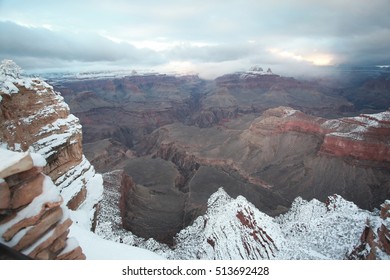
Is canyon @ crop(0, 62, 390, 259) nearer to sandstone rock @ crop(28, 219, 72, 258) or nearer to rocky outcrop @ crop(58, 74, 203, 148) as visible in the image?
sandstone rock @ crop(28, 219, 72, 258)

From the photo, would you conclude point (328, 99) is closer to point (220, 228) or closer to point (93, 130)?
point (93, 130)

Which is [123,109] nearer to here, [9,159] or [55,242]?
[55,242]

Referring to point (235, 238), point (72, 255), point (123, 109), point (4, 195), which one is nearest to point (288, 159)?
point (235, 238)

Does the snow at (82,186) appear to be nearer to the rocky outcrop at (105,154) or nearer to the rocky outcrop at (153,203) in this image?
the rocky outcrop at (153,203)

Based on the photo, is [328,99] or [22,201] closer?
[22,201]

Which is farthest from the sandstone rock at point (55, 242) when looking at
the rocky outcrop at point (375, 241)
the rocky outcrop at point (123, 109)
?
the rocky outcrop at point (123, 109)

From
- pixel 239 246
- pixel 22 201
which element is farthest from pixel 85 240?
pixel 239 246

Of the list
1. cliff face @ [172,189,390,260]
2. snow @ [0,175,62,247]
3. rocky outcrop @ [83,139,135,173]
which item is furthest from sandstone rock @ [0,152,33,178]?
rocky outcrop @ [83,139,135,173]

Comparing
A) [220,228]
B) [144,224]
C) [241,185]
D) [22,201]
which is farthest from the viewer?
[241,185]
